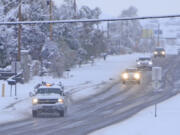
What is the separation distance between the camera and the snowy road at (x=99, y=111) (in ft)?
84.7

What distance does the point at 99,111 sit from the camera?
36.0 m

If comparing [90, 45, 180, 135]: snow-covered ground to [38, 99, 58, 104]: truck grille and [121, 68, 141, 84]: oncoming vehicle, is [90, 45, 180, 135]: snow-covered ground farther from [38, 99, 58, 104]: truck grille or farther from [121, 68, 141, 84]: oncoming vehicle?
[121, 68, 141, 84]: oncoming vehicle

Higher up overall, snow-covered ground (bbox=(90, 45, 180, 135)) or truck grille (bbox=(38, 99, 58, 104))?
truck grille (bbox=(38, 99, 58, 104))

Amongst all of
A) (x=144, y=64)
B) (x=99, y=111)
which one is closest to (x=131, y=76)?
(x=144, y=64)

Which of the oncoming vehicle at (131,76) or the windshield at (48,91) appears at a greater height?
the windshield at (48,91)

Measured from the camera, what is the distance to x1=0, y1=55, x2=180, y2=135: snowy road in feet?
84.7

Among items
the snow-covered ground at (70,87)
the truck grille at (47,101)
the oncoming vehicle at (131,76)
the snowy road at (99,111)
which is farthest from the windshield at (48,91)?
the oncoming vehicle at (131,76)

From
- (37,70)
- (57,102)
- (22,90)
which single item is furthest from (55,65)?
(57,102)

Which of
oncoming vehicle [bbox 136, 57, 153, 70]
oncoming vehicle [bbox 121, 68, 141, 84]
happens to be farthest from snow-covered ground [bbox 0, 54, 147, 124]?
oncoming vehicle [bbox 136, 57, 153, 70]

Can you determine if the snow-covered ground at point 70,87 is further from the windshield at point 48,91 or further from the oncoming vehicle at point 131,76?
the oncoming vehicle at point 131,76

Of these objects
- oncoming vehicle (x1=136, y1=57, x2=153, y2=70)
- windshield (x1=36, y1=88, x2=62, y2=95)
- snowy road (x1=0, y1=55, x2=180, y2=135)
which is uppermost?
windshield (x1=36, y1=88, x2=62, y2=95)

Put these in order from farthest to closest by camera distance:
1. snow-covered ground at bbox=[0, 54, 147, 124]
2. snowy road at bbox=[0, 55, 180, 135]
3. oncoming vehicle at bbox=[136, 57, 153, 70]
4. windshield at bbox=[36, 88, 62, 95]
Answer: oncoming vehicle at bbox=[136, 57, 153, 70]
snow-covered ground at bbox=[0, 54, 147, 124]
windshield at bbox=[36, 88, 62, 95]
snowy road at bbox=[0, 55, 180, 135]

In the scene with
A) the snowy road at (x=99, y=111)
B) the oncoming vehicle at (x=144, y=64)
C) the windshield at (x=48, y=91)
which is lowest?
the snowy road at (x=99, y=111)

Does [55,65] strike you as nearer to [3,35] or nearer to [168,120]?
[3,35]
